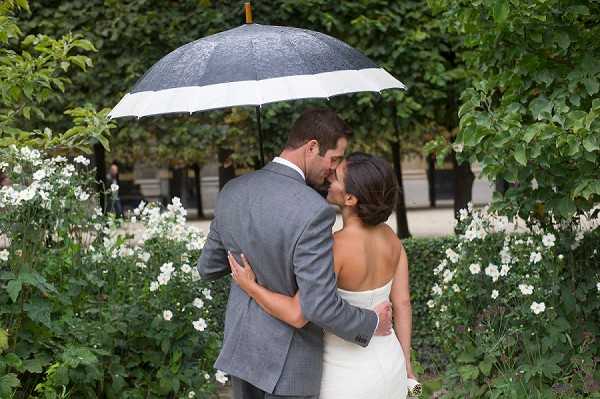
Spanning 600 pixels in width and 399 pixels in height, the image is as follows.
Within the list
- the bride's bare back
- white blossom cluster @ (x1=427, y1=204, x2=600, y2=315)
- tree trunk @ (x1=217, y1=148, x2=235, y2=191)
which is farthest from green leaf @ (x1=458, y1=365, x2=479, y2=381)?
tree trunk @ (x1=217, y1=148, x2=235, y2=191)

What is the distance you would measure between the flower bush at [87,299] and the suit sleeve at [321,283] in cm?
212

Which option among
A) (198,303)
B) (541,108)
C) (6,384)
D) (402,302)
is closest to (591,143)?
(541,108)

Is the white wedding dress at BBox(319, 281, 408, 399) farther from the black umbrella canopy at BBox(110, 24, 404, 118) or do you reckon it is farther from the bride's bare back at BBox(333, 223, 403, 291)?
the black umbrella canopy at BBox(110, 24, 404, 118)

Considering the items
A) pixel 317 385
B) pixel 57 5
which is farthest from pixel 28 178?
pixel 57 5

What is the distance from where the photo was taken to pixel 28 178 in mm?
5406

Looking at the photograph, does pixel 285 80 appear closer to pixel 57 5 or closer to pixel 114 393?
pixel 114 393

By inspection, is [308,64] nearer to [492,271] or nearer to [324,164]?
[324,164]

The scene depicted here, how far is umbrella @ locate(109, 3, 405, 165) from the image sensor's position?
11.8 ft

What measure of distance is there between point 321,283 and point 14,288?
2255 millimetres

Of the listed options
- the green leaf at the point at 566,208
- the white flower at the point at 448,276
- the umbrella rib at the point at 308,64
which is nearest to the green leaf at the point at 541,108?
the green leaf at the point at 566,208

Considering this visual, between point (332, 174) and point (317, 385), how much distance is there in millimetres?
730

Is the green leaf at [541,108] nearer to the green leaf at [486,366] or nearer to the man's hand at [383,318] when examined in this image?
the green leaf at [486,366]

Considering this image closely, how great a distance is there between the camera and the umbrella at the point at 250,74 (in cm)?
359

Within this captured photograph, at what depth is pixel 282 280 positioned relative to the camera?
340cm
